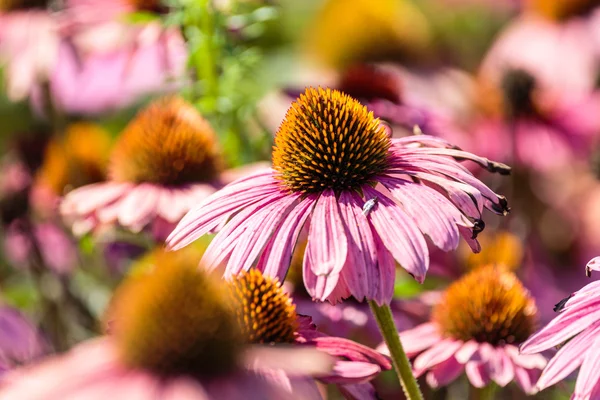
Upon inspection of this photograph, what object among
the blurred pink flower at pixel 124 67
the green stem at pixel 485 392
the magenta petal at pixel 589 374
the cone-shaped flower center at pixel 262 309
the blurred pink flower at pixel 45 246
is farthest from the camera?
the blurred pink flower at pixel 45 246

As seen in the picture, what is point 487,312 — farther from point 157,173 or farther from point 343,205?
point 157,173

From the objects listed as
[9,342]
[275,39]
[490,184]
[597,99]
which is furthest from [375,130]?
[275,39]

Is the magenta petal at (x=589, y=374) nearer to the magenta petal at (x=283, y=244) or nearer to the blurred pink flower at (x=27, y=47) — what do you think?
the magenta petal at (x=283, y=244)

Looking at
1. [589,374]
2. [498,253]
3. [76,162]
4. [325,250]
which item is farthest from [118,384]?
[76,162]

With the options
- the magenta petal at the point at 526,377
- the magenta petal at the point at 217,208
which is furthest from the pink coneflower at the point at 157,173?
the magenta petal at the point at 526,377

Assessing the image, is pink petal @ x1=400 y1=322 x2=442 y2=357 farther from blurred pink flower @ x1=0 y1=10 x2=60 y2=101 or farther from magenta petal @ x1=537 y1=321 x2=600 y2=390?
blurred pink flower @ x1=0 y1=10 x2=60 y2=101
